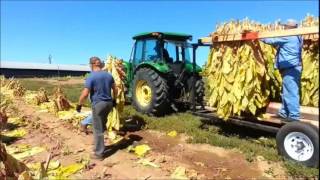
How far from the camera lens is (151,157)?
25.7 feet

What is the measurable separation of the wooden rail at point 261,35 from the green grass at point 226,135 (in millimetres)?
1963

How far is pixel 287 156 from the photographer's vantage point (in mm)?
7113

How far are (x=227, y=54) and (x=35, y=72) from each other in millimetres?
45600

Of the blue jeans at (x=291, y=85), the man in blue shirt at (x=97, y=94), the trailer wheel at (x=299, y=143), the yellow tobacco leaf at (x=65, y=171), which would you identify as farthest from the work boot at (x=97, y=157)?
the blue jeans at (x=291, y=85)

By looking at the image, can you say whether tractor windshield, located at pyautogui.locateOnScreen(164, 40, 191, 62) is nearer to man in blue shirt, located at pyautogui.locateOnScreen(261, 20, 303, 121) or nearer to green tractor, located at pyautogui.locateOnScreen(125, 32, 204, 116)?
green tractor, located at pyautogui.locateOnScreen(125, 32, 204, 116)

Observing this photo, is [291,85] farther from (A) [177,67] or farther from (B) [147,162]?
(A) [177,67]

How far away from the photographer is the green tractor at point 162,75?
37.0 ft

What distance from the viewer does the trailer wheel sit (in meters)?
6.48

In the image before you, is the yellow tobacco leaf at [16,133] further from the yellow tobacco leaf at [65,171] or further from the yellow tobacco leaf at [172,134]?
the yellow tobacco leaf at [172,134]

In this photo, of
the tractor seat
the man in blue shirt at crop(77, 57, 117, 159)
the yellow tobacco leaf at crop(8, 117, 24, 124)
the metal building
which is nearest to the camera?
the man in blue shirt at crop(77, 57, 117, 159)

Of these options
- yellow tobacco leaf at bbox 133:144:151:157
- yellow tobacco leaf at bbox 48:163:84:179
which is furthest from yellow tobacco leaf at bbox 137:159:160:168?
yellow tobacco leaf at bbox 48:163:84:179

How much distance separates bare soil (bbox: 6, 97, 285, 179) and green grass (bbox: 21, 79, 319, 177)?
165mm

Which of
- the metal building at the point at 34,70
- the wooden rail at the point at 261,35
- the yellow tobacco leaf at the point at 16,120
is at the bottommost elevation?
the yellow tobacco leaf at the point at 16,120

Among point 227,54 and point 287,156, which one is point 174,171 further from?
point 227,54
